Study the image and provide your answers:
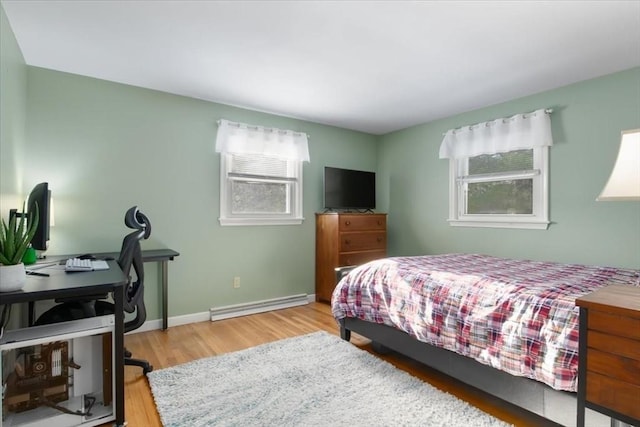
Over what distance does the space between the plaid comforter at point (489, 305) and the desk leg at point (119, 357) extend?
60.3 inches

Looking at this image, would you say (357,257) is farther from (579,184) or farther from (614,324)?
(614,324)

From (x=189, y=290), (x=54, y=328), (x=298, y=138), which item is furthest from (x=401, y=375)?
(x=298, y=138)

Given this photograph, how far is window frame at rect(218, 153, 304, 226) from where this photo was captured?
11.5 feet

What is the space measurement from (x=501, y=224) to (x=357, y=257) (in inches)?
63.6

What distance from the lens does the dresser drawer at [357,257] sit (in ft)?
12.6

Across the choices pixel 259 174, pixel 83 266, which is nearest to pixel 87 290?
pixel 83 266

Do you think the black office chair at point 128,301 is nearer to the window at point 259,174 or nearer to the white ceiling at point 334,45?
the white ceiling at point 334,45

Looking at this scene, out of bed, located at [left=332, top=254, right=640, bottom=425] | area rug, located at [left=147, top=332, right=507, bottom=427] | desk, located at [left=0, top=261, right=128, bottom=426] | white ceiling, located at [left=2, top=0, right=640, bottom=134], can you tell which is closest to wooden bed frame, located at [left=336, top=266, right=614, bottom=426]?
bed, located at [left=332, top=254, right=640, bottom=425]

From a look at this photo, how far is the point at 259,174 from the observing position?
3768 mm

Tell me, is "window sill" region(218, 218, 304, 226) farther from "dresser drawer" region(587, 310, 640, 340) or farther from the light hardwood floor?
"dresser drawer" region(587, 310, 640, 340)

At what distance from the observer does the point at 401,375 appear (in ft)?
7.11

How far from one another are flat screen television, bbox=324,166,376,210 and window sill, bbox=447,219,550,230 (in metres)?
1.10

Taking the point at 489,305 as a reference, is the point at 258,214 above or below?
above

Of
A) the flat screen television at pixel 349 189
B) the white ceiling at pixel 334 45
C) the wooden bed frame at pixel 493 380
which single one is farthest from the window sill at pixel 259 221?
the wooden bed frame at pixel 493 380
